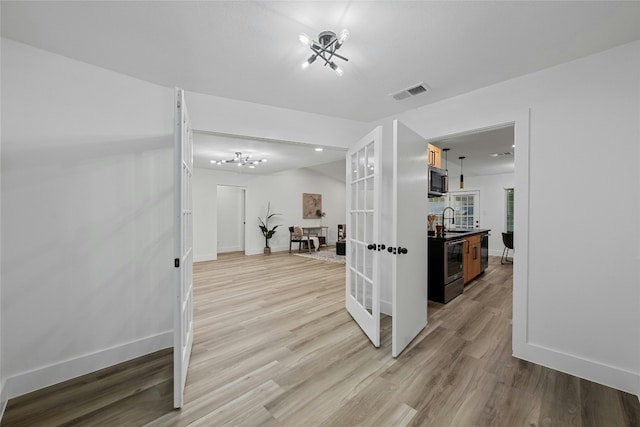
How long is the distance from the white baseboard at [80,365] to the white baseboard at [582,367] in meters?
3.09

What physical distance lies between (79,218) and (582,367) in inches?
153

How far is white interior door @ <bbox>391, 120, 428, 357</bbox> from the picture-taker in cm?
218

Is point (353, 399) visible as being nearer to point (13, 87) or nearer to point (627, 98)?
point (627, 98)

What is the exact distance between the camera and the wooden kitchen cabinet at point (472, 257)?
4148 mm

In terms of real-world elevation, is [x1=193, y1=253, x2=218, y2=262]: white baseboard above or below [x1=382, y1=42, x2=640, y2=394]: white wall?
below

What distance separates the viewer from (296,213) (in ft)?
29.0

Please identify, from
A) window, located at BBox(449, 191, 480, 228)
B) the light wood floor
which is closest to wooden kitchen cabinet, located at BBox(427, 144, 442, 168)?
the light wood floor

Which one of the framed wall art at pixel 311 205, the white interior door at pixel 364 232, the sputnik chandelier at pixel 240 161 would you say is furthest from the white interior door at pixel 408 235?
the framed wall art at pixel 311 205

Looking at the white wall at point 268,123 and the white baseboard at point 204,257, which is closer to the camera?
the white wall at point 268,123

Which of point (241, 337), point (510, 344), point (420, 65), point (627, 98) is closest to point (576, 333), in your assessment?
point (510, 344)

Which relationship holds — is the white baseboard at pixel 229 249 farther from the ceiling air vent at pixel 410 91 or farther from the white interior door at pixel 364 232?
the ceiling air vent at pixel 410 91

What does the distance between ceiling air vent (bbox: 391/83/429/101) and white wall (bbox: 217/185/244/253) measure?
662cm

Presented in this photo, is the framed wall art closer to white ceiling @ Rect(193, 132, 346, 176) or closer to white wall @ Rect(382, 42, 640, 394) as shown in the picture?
white ceiling @ Rect(193, 132, 346, 176)

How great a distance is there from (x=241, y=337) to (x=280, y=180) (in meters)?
6.33
